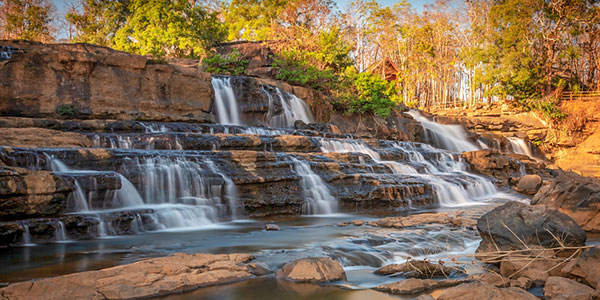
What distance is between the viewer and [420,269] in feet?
15.8

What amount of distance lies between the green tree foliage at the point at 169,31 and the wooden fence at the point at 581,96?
22.6 m

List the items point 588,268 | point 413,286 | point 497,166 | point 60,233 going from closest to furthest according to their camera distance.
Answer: point 588,268 → point 413,286 → point 60,233 → point 497,166

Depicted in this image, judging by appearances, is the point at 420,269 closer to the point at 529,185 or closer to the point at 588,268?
the point at 588,268

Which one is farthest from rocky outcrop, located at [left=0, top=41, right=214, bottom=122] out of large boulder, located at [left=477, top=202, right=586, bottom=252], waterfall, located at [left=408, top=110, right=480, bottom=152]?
waterfall, located at [left=408, top=110, right=480, bottom=152]

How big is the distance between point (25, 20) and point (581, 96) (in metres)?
36.7

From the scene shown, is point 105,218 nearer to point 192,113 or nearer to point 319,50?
point 192,113

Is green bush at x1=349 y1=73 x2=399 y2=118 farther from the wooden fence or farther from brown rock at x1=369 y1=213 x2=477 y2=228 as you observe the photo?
brown rock at x1=369 y1=213 x2=477 y2=228

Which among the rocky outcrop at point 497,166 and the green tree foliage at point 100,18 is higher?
Answer: the green tree foliage at point 100,18

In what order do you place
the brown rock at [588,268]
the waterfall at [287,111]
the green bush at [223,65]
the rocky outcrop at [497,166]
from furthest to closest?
the green bush at [223,65] < the waterfall at [287,111] < the rocky outcrop at [497,166] < the brown rock at [588,268]

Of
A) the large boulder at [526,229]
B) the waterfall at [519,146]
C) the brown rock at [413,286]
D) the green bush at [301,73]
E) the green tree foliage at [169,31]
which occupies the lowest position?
the brown rock at [413,286]

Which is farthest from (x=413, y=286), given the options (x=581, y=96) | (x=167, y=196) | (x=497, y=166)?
(x=581, y=96)

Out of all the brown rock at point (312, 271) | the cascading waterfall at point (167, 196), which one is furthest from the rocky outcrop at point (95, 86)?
the brown rock at point (312, 271)

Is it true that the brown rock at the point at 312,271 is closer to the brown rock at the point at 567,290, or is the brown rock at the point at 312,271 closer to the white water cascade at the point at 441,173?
the brown rock at the point at 567,290

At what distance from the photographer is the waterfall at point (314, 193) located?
998 centimetres
